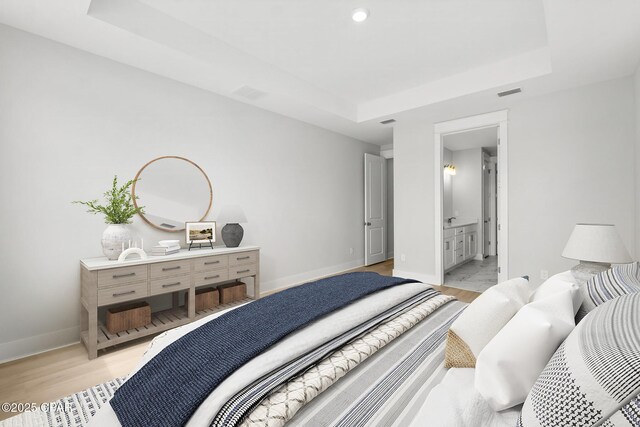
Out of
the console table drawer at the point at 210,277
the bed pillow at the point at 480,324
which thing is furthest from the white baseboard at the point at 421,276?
the bed pillow at the point at 480,324

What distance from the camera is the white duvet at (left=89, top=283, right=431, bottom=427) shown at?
875mm

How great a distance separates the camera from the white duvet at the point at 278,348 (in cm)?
87

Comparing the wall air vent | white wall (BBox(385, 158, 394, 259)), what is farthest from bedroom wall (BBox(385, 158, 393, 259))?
the wall air vent

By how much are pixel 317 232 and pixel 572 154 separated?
3395 millimetres

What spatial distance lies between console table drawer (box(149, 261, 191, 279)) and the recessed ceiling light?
8.70 ft

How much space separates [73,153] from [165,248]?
110 cm

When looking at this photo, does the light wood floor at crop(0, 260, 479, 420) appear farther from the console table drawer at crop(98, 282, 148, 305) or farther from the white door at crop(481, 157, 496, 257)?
the white door at crop(481, 157, 496, 257)

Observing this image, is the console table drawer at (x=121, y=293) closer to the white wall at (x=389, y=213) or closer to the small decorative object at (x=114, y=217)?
the small decorative object at (x=114, y=217)

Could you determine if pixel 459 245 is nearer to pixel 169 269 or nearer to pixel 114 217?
pixel 169 269

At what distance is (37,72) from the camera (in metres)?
2.46

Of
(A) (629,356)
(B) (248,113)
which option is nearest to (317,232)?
(B) (248,113)

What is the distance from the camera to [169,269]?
2791mm

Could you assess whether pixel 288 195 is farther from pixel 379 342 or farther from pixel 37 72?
pixel 379 342

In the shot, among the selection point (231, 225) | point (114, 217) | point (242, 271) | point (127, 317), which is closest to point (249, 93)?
point (231, 225)
